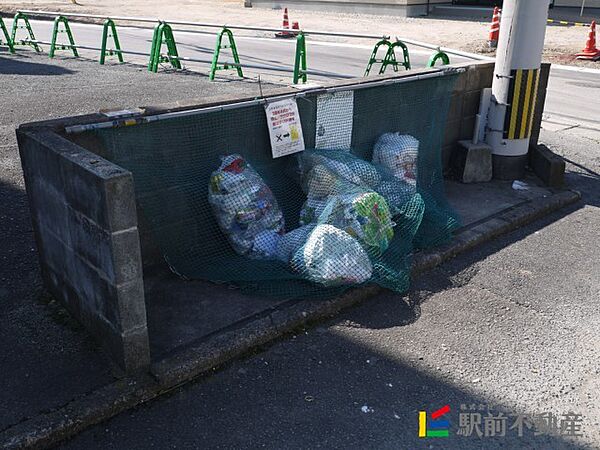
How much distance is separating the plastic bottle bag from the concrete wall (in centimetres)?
2701

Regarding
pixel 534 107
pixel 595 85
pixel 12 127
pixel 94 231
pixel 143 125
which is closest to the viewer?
pixel 94 231

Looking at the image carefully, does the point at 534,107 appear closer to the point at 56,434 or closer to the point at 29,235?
the point at 29,235

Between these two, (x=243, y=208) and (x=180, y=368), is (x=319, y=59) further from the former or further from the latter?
(x=180, y=368)

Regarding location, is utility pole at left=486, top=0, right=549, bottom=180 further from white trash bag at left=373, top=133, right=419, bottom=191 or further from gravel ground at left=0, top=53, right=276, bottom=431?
gravel ground at left=0, top=53, right=276, bottom=431

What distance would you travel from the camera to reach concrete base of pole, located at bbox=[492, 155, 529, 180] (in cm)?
721

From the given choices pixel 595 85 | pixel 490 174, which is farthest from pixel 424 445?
pixel 595 85

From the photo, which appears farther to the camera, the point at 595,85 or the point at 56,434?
the point at 595,85

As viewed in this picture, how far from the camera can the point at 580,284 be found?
4.98 metres

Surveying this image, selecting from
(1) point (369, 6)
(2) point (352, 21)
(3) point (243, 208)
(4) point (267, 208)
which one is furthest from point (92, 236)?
(1) point (369, 6)

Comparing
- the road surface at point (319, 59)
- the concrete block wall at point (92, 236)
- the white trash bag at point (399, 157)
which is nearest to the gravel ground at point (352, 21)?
the road surface at point (319, 59)

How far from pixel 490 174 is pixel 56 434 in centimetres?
568

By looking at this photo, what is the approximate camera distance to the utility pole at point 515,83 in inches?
261

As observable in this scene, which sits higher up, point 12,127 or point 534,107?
point 534,107

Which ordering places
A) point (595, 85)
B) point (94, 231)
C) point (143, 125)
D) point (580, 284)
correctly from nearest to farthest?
point (94, 231) < point (143, 125) < point (580, 284) < point (595, 85)
